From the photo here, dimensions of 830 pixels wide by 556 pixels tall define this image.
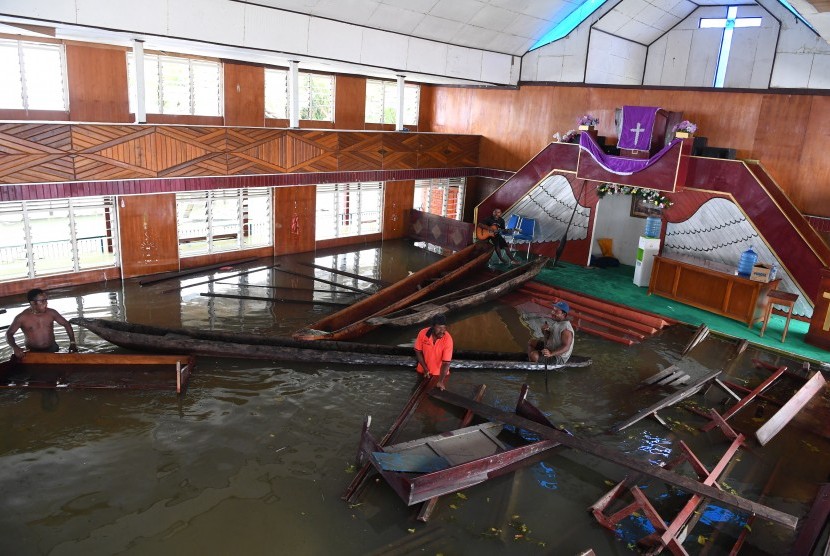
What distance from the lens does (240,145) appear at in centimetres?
1466

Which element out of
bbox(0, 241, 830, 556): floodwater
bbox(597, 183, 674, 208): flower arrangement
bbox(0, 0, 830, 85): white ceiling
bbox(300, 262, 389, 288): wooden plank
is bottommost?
bbox(0, 241, 830, 556): floodwater

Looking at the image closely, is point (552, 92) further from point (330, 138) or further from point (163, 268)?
point (163, 268)

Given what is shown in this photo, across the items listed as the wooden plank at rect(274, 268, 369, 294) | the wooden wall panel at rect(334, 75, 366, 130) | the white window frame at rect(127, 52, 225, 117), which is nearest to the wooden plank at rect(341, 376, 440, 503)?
the wooden plank at rect(274, 268, 369, 294)

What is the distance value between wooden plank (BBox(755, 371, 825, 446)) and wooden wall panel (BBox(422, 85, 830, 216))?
6.07 meters

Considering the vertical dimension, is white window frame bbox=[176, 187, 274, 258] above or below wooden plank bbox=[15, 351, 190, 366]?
above

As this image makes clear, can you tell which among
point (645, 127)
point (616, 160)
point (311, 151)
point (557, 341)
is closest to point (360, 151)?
point (311, 151)

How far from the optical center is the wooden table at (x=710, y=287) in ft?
39.5

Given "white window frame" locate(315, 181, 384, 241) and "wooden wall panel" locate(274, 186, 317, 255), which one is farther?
"white window frame" locate(315, 181, 384, 241)

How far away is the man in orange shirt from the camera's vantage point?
26.3 feet

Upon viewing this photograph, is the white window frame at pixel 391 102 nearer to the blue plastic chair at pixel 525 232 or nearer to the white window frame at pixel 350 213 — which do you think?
the white window frame at pixel 350 213

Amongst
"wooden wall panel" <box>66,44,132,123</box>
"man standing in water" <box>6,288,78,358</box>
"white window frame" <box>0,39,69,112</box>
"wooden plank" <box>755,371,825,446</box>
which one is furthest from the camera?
"wooden wall panel" <box>66,44,132,123</box>

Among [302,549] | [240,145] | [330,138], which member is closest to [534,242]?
[330,138]

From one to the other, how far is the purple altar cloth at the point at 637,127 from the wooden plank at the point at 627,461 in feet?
31.9

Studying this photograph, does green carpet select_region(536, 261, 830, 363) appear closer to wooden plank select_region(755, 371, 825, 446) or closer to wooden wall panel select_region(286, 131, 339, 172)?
wooden plank select_region(755, 371, 825, 446)
